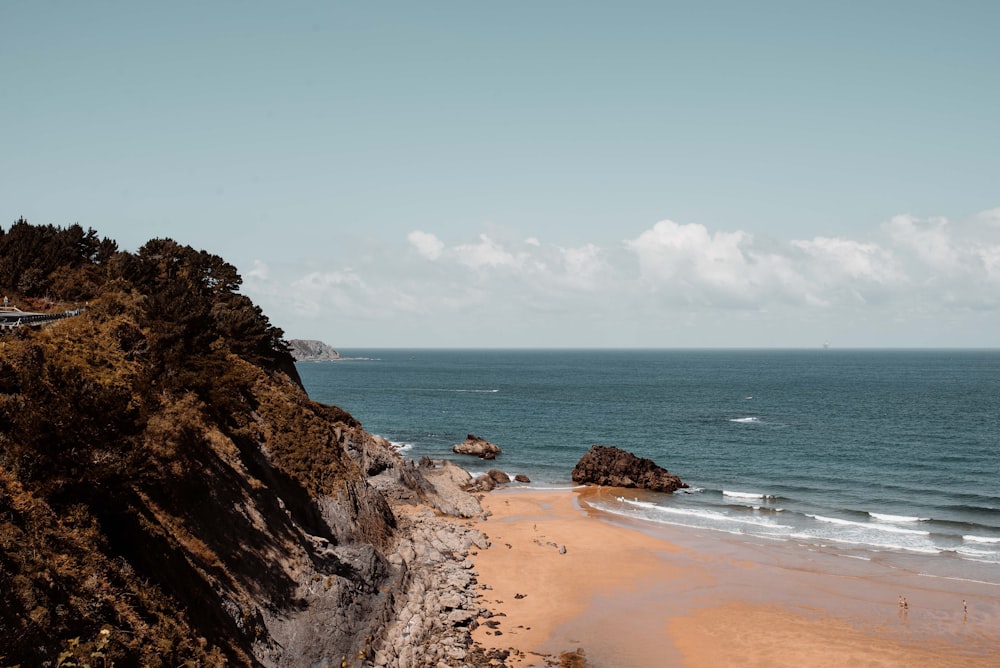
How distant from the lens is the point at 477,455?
8231 cm

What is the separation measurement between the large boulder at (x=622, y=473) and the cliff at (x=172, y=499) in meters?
26.2

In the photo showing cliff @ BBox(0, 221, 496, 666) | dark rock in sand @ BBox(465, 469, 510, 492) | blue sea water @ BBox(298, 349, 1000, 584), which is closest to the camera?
cliff @ BBox(0, 221, 496, 666)

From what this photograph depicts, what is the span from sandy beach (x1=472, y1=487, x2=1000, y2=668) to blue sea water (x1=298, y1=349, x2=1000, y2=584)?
4.95 m

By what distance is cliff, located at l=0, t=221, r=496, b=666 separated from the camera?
16.0 metres

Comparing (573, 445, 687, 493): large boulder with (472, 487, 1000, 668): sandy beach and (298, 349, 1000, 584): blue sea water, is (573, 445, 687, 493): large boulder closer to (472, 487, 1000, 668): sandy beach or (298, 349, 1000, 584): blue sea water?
(298, 349, 1000, 584): blue sea water

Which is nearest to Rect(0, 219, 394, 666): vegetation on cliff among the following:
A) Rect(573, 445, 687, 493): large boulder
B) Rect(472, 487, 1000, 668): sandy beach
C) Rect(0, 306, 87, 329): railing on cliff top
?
Rect(0, 306, 87, 329): railing on cliff top

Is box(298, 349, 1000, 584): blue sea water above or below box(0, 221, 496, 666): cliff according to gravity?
below

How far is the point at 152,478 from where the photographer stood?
827 inches

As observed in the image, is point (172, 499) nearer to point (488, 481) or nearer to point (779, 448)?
point (488, 481)

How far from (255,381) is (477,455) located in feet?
152

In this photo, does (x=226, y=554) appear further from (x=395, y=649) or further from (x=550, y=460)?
(x=550, y=460)

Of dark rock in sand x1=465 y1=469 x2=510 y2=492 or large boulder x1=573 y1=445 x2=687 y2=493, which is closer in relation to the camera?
dark rock in sand x1=465 y1=469 x2=510 y2=492

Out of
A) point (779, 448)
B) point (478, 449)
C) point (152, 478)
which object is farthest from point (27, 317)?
point (779, 448)

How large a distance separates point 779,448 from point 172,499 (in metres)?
77.4
